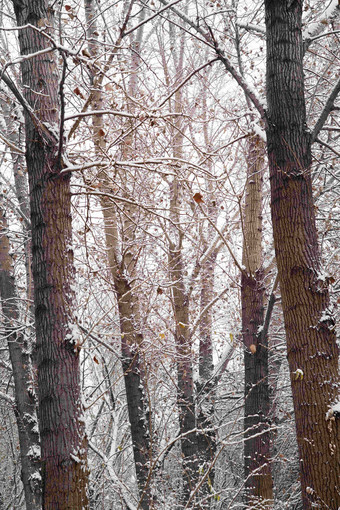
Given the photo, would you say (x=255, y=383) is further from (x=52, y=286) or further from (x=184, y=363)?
(x=52, y=286)

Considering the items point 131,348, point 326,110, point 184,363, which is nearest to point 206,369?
point 184,363

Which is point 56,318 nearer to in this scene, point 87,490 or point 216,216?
point 87,490

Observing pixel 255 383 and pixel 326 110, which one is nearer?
pixel 326 110

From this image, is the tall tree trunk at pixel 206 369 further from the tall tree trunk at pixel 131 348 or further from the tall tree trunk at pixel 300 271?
the tall tree trunk at pixel 300 271

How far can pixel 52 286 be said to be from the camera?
3.54 metres

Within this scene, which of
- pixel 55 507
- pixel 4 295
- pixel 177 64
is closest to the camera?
pixel 55 507

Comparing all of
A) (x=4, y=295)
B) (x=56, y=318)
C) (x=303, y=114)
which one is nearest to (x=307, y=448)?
(x=56, y=318)

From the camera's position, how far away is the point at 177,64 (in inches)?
355

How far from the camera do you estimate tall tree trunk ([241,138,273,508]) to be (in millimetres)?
6242

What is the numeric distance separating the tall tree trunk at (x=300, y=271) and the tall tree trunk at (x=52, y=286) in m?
1.62

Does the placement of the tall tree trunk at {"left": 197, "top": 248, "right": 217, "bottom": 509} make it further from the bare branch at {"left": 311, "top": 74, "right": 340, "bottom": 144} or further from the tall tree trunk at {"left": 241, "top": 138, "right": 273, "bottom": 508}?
the bare branch at {"left": 311, "top": 74, "right": 340, "bottom": 144}

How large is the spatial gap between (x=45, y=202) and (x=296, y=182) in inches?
78.4

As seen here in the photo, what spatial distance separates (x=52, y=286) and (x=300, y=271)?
6.22ft

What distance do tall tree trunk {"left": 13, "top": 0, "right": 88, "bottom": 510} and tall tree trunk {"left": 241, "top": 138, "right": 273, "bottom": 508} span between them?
3131 mm
